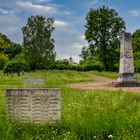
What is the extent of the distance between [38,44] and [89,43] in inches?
539

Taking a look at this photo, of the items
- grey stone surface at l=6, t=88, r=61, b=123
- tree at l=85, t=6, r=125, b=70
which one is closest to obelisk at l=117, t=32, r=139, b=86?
grey stone surface at l=6, t=88, r=61, b=123

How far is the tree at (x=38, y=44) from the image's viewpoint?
97.9m

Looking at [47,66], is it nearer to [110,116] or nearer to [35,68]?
[35,68]

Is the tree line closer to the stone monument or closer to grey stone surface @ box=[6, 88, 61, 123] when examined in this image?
the stone monument

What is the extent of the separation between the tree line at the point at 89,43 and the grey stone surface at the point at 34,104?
189 ft

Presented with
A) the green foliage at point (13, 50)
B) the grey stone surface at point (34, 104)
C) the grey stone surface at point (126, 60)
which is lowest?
the grey stone surface at point (34, 104)

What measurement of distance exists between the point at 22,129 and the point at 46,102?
3.89 feet

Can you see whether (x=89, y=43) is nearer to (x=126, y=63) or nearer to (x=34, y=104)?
(x=126, y=63)

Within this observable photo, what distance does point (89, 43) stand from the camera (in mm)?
88625

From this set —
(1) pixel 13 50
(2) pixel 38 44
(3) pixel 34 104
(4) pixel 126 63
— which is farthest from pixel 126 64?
(1) pixel 13 50

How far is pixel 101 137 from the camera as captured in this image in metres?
9.98

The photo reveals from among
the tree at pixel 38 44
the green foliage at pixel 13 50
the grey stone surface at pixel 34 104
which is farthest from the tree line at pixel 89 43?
the grey stone surface at pixel 34 104

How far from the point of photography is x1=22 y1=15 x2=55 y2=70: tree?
9794 cm

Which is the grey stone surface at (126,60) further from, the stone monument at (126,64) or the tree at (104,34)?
the tree at (104,34)
